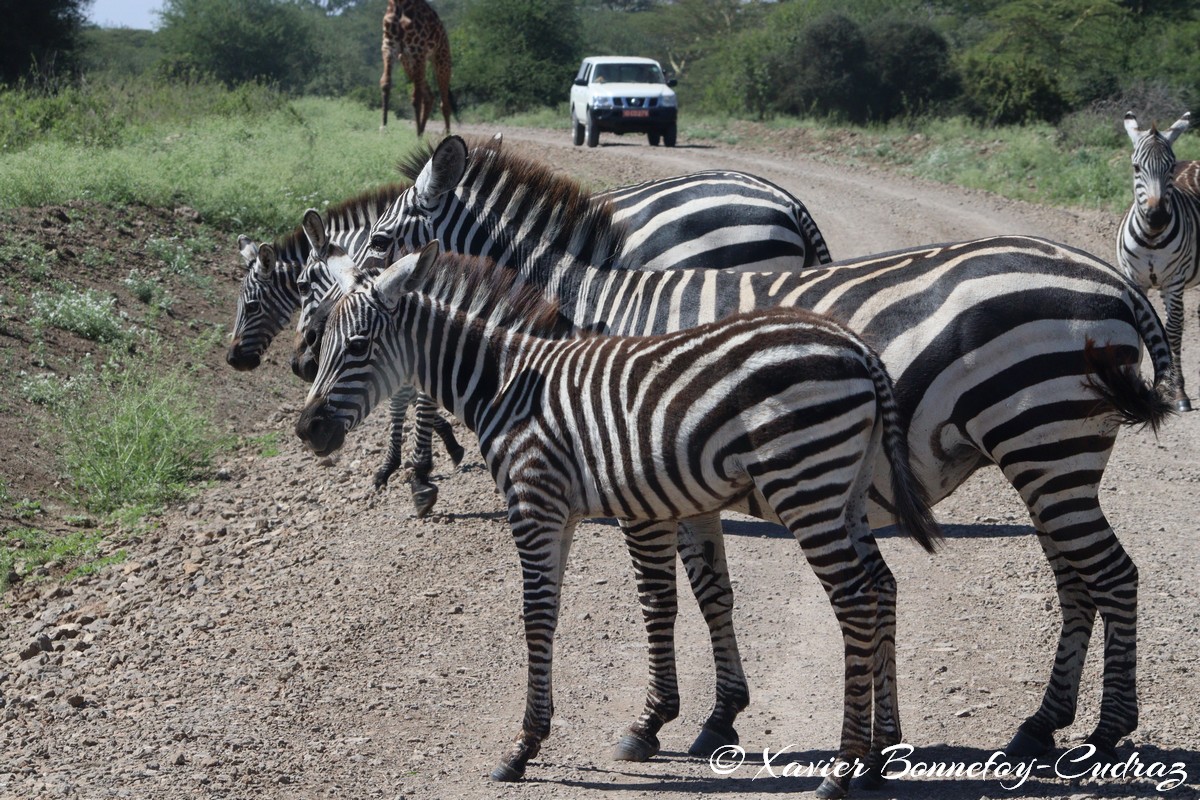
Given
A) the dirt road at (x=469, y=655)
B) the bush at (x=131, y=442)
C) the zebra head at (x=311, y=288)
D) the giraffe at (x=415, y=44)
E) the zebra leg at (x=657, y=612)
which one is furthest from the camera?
the giraffe at (x=415, y=44)

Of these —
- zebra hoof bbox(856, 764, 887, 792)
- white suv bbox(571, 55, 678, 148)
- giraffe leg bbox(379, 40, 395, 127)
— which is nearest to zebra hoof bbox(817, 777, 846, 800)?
zebra hoof bbox(856, 764, 887, 792)

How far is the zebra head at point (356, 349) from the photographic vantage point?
213 inches

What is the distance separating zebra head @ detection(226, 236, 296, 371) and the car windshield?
65.5 ft

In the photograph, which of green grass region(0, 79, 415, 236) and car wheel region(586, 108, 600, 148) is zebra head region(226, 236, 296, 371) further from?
car wheel region(586, 108, 600, 148)

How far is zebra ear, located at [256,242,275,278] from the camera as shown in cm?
920

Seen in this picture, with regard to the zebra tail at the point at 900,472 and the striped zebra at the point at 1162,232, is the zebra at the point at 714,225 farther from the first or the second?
the striped zebra at the point at 1162,232

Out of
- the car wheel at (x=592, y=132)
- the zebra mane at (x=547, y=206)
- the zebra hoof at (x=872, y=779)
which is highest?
the car wheel at (x=592, y=132)

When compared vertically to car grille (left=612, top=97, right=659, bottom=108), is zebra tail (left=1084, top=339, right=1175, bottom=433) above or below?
below

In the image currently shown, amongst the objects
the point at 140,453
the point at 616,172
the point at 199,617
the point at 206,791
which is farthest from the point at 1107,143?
the point at 206,791

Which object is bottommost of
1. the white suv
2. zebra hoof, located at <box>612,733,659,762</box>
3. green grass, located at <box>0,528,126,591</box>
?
green grass, located at <box>0,528,126,591</box>

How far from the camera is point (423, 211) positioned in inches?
291

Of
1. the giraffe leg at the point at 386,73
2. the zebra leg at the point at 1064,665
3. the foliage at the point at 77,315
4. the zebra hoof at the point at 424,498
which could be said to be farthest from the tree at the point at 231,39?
the zebra leg at the point at 1064,665

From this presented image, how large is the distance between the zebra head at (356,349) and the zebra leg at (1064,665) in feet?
9.46

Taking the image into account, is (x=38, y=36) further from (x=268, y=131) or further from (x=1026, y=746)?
(x=1026, y=746)
